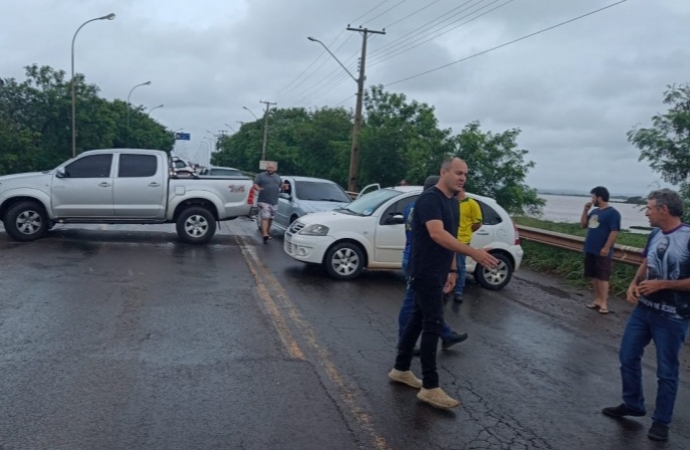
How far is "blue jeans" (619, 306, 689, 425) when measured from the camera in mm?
5598

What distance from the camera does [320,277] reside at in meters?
12.0

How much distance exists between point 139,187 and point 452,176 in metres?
10.7

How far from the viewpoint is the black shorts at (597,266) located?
34.8ft

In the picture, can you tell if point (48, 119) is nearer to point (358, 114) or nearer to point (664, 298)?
point (358, 114)

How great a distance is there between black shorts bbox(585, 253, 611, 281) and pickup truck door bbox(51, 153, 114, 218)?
31.1 ft

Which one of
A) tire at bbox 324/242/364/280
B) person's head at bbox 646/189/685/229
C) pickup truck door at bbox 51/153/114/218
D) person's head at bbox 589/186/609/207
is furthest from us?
pickup truck door at bbox 51/153/114/218

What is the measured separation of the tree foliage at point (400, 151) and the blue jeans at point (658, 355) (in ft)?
60.6

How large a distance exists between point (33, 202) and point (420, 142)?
1900cm

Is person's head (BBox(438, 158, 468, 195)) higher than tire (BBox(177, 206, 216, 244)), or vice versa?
person's head (BBox(438, 158, 468, 195))

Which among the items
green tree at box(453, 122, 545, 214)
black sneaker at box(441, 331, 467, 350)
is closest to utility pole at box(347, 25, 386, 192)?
green tree at box(453, 122, 545, 214)

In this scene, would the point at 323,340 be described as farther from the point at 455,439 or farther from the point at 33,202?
the point at 33,202

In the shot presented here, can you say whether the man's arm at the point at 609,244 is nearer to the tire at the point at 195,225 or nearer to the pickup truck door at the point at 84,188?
the tire at the point at 195,225

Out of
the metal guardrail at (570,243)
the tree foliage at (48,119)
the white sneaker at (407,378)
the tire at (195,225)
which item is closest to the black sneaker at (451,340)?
the white sneaker at (407,378)

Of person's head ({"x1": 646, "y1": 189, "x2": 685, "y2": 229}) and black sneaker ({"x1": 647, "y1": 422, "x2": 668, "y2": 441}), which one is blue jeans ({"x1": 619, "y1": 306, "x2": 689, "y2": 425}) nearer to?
black sneaker ({"x1": 647, "y1": 422, "x2": 668, "y2": 441})
